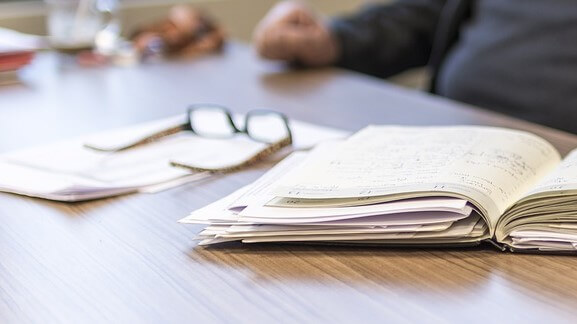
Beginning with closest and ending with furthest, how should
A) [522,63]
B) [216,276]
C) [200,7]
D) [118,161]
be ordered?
1. [216,276]
2. [118,161]
3. [522,63]
4. [200,7]

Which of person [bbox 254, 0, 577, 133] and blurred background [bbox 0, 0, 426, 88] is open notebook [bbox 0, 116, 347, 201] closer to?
person [bbox 254, 0, 577, 133]

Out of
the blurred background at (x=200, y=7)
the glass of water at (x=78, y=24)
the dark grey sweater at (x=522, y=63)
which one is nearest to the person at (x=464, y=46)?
the dark grey sweater at (x=522, y=63)

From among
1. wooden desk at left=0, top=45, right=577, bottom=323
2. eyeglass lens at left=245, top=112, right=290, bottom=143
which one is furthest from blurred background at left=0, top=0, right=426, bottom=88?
wooden desk at left=0, top=45, right=577, bottom=323

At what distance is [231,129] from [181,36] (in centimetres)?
66

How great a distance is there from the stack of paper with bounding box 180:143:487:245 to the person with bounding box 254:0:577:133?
69cm

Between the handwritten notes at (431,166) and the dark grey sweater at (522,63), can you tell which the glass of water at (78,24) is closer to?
the dark grey sweater at (522,63)

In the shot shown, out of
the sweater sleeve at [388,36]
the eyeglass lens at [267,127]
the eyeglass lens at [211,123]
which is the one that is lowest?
the eyeglass lens at [211,123]

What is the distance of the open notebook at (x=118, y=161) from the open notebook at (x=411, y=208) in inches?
6.1

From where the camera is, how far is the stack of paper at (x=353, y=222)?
0.72 meters

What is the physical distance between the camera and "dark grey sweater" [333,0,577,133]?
1362mm

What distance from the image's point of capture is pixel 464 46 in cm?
156

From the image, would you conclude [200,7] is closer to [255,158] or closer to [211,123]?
[211,123]

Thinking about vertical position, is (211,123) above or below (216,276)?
above

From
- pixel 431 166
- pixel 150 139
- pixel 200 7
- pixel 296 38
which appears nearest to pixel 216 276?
pixel 431 166
